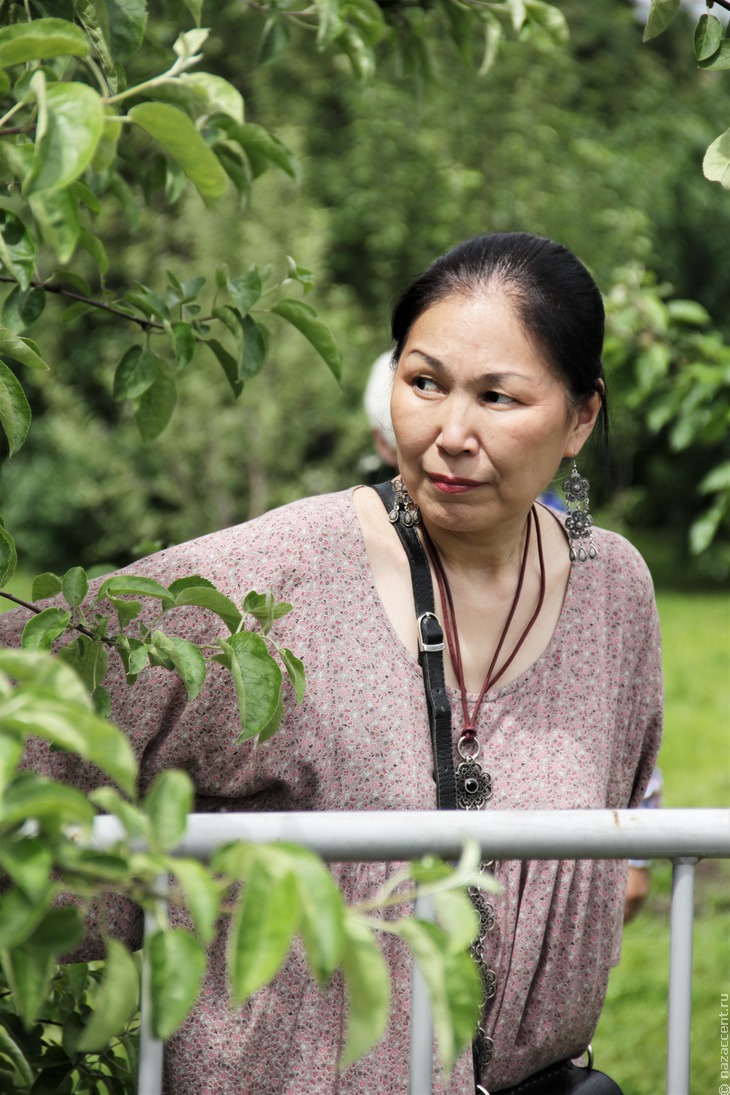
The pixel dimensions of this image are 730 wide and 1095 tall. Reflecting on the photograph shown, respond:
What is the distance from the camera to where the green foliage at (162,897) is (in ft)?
2.55

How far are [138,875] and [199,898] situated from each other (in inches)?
4.5

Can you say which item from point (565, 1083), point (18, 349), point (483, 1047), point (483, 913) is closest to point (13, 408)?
point (18, 349)

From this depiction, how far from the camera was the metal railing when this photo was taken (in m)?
1.06

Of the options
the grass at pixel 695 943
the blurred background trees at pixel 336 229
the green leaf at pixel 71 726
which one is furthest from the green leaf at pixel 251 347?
the blurred background trees at pixel 336 229

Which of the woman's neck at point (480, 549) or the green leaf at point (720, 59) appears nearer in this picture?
the green leaf at point (720, 59)

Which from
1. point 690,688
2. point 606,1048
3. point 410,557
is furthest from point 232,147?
point 690,688

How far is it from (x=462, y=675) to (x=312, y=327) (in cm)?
54

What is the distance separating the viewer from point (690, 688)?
8.31 meters

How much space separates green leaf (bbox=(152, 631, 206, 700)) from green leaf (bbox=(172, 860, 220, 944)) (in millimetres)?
529

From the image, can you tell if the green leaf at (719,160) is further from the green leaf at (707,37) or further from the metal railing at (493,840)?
the metal railing at (493,840)

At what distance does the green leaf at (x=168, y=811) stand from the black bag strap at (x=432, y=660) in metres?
0.93

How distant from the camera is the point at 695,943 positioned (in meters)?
4.77

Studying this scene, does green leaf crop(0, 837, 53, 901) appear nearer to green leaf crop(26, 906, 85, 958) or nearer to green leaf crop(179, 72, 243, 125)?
green leaf crop(26, 906, 85, 958)

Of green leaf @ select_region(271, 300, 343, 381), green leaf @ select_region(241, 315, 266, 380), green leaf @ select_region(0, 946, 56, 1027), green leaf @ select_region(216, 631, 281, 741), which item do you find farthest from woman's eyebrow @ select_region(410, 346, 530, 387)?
green leaf @ select_region(0, 946, 56, 1027)
